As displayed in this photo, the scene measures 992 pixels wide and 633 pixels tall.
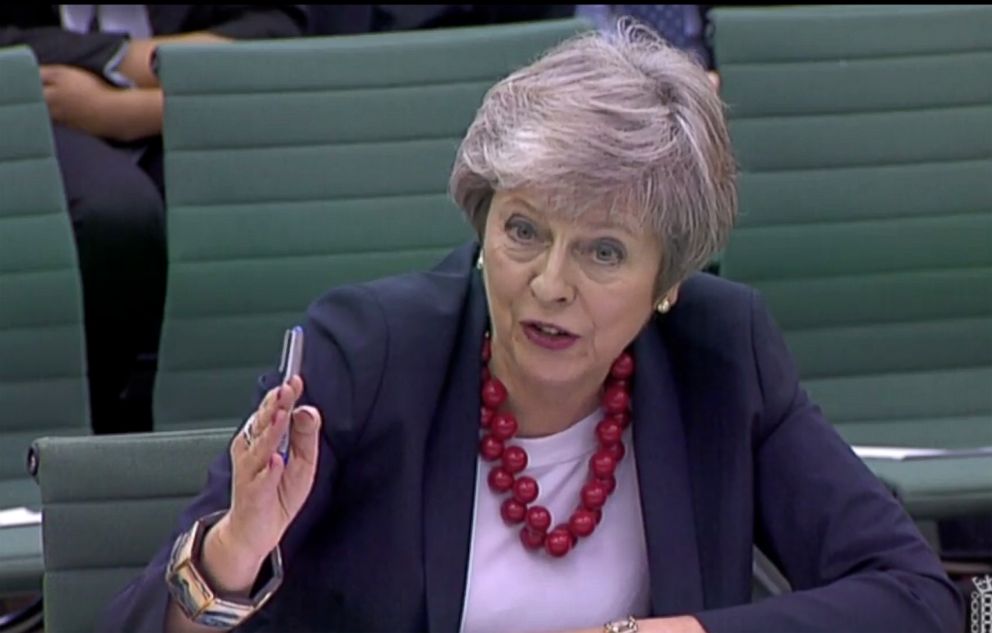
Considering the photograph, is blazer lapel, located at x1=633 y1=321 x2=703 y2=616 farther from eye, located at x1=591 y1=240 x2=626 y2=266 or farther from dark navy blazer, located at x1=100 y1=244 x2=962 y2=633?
eye, located at x1=591 y1=240 x2=626 y2=266

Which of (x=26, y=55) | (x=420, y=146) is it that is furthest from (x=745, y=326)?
(x=26, y=55)

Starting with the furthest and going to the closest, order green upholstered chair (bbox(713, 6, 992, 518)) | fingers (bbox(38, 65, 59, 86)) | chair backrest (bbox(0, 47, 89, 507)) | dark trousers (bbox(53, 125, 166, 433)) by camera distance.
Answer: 1. fingers (bbox(38, 65, 59, 86))
2. dark trousers (bbox(53, 125, 166, 433))
3. green upholstered chair (bbox(713, 6, 992, 518))
4. chair backrest (bbox(0, 47, 89, 507))

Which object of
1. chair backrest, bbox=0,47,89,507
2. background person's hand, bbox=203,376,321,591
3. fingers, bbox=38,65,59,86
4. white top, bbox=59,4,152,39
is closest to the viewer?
background person's hand, bbox=203,376,321,591

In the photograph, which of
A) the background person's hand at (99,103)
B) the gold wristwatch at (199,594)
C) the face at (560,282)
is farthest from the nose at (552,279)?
the background person's hand at (99,103)

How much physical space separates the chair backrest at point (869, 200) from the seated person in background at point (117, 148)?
1.03 metres

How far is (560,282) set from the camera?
5.94 feet

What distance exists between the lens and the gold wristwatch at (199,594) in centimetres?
166

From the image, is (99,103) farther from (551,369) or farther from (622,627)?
(622,627)

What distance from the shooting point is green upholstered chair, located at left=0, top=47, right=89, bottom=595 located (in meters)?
2.93

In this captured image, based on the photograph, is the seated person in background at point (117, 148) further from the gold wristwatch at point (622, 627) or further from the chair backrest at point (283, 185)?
the gold wristwatch at point (622, 627)

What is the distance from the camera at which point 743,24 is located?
10.4 feet

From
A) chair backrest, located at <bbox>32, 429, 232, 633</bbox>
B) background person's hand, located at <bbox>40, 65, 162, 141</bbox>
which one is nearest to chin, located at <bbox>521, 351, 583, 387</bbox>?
chair backrest, located at <bbox>32, 429, 232, 633</bbox>

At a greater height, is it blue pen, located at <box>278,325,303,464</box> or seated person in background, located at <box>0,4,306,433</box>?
blue pen, located at <box>278,325,303,464</box>

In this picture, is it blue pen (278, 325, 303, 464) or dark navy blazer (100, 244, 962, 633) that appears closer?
blue pen (278, 325, 303, 464)
